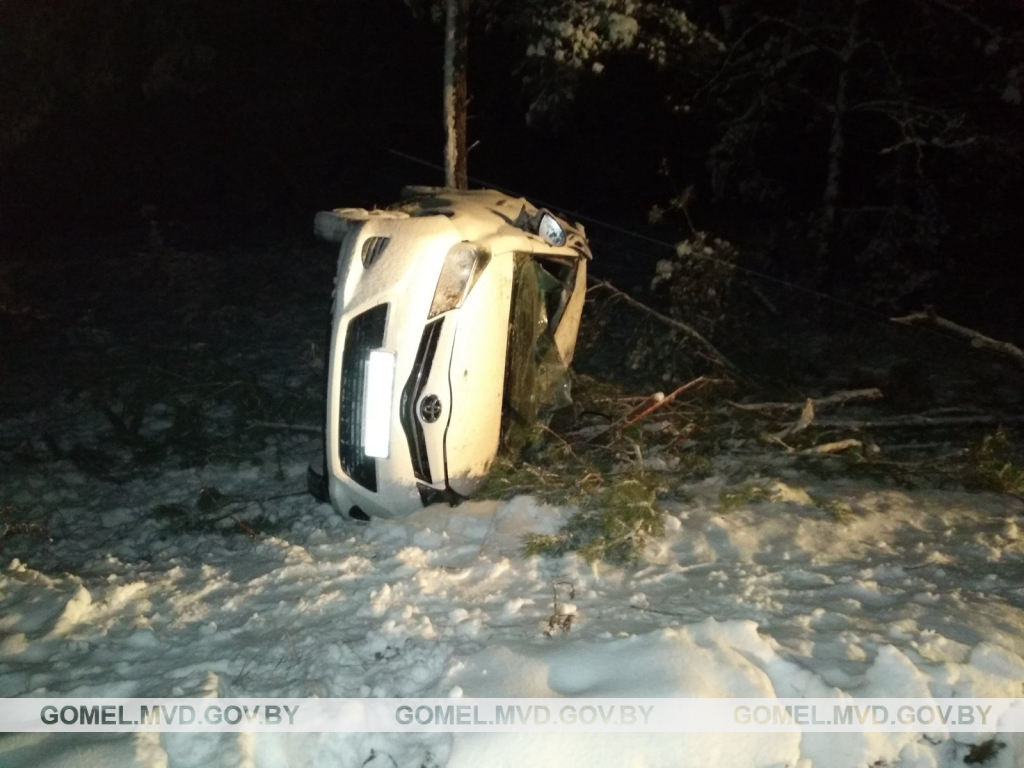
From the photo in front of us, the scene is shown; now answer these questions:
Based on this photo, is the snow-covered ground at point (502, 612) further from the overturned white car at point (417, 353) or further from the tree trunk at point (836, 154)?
the tree trunk at point (836, 154)

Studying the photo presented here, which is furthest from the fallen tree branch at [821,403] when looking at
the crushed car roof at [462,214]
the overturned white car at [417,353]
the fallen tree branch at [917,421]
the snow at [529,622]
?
the overturned white car at [417,353]

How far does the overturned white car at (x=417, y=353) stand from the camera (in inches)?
156

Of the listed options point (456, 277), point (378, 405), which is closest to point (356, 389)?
point (378, 405)

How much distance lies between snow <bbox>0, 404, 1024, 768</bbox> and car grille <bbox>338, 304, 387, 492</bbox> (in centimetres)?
30

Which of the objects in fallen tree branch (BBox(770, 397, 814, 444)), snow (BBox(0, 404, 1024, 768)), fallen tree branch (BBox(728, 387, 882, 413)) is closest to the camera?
snow (BBox(0, 404, 1024, 768))

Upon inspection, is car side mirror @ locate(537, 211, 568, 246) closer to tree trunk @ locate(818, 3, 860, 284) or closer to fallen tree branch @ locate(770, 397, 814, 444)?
fallen tree branch @ locate(770, 397, 814, 444)

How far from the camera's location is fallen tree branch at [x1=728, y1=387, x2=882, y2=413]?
5.98 meters

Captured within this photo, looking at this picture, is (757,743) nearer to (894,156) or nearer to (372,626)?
(372,626)

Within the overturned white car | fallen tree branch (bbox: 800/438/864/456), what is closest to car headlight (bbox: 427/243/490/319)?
the overturned white car

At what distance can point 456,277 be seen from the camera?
158 inches

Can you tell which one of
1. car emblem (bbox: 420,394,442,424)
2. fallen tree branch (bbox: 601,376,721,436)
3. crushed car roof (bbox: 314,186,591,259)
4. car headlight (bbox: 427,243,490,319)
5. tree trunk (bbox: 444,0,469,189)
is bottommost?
fallen tree branch (bbox: 601,376,721,436)

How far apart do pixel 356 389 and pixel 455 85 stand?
14.0 ft

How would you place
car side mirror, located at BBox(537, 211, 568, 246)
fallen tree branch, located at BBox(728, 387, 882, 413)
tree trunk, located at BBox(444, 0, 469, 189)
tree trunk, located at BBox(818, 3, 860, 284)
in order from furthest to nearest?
tree trunk, located at BBox(818, 3, 860, 284)
tree trunk, located at BBox(444, 0, 469, 189)
fallen tree branch, located at BBox(728, 387, 882, 413)
car side mirror, located at BBox(537, 211, 568, 246)

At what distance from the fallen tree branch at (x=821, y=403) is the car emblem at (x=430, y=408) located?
2715mm
